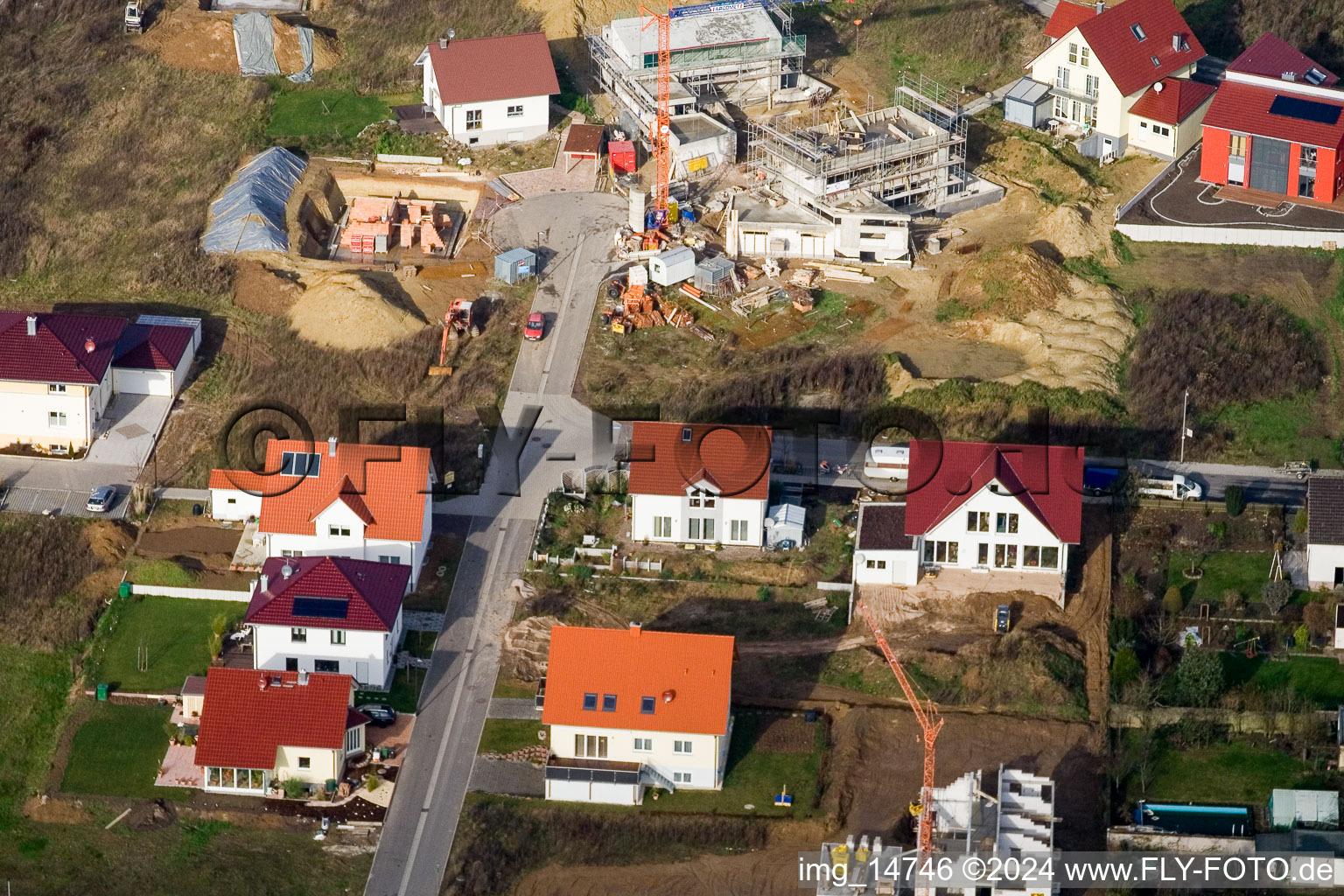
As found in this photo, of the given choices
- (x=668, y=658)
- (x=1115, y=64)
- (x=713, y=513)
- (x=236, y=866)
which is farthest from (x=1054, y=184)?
(x=236, y=866)

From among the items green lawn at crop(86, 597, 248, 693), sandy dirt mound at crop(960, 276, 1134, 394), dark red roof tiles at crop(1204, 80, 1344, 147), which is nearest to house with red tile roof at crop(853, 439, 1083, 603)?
sandy dirt mound at crop(960, 276, 1134, 394)

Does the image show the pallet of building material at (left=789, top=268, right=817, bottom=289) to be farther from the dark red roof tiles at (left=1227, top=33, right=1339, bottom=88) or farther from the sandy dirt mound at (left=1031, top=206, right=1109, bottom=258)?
the dark red roof tiles at (left=1227, top=33, right=1339, bottom=88)

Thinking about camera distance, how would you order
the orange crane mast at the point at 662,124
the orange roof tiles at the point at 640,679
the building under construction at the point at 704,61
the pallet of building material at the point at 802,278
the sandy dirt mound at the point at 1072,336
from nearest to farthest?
the orange roof tiles at the point at 640,679, the sandy dirt mound at the point at 1072,336, the pallet of building material at the point at 802,278, the orange crane mast at the point at 662,124, the building under construction at the point at 704,61

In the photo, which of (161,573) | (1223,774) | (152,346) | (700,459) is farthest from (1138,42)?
(161,573)

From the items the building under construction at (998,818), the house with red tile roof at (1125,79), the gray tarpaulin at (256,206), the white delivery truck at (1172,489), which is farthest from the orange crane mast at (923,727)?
the house with red tile roof at (1125,79)

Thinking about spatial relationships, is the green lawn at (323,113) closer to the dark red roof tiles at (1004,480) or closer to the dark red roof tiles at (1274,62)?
the dark red roof tiles at (1274,62)

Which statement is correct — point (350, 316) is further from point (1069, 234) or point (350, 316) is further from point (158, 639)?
point (1069, 234)
